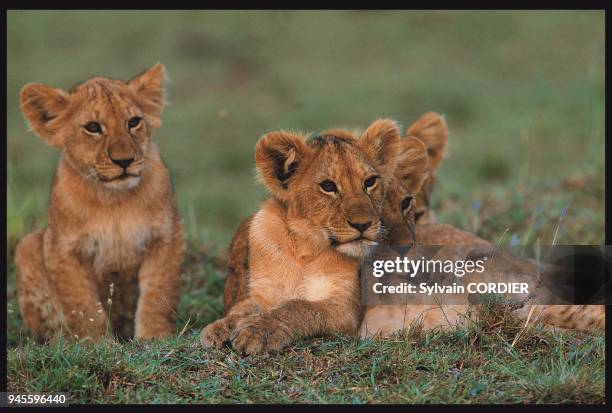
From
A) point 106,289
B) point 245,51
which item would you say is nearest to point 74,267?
point 106,289

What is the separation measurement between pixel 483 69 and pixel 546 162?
167 inches

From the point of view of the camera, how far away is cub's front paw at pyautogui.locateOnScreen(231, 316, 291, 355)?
14.6 ft

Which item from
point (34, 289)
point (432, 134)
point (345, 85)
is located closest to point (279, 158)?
point (34, 289)

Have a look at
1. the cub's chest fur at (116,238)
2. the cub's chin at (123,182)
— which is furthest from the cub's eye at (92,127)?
the cub's chest fur at (116,238)

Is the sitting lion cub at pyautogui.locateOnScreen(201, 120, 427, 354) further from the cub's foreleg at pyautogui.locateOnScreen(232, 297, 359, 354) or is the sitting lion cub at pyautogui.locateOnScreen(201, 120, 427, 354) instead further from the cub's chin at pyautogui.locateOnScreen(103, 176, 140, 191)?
the cub's chin at pyautogui.locateOnScreen(103, 176, 140, 191)

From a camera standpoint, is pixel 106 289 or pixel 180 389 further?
pixel 106 289

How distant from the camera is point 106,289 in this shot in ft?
18.7

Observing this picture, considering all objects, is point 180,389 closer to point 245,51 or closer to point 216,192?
point 216,192

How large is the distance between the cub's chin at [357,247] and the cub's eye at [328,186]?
27 centimetres

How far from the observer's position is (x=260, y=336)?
4.46 metres

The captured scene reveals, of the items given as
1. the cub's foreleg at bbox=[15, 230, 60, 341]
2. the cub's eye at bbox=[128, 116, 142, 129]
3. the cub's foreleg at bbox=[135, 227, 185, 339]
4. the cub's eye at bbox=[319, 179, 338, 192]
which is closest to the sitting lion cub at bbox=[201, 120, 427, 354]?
the cub's eye at bbox=[319, 179, 338, 192]

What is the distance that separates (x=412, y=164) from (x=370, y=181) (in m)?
1.01

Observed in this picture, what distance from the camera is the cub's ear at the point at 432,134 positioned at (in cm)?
703

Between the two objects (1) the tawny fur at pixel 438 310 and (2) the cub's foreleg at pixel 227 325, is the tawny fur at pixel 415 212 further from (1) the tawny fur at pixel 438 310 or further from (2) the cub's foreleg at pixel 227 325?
(2) the cub's foreleg at pixel 227 325
